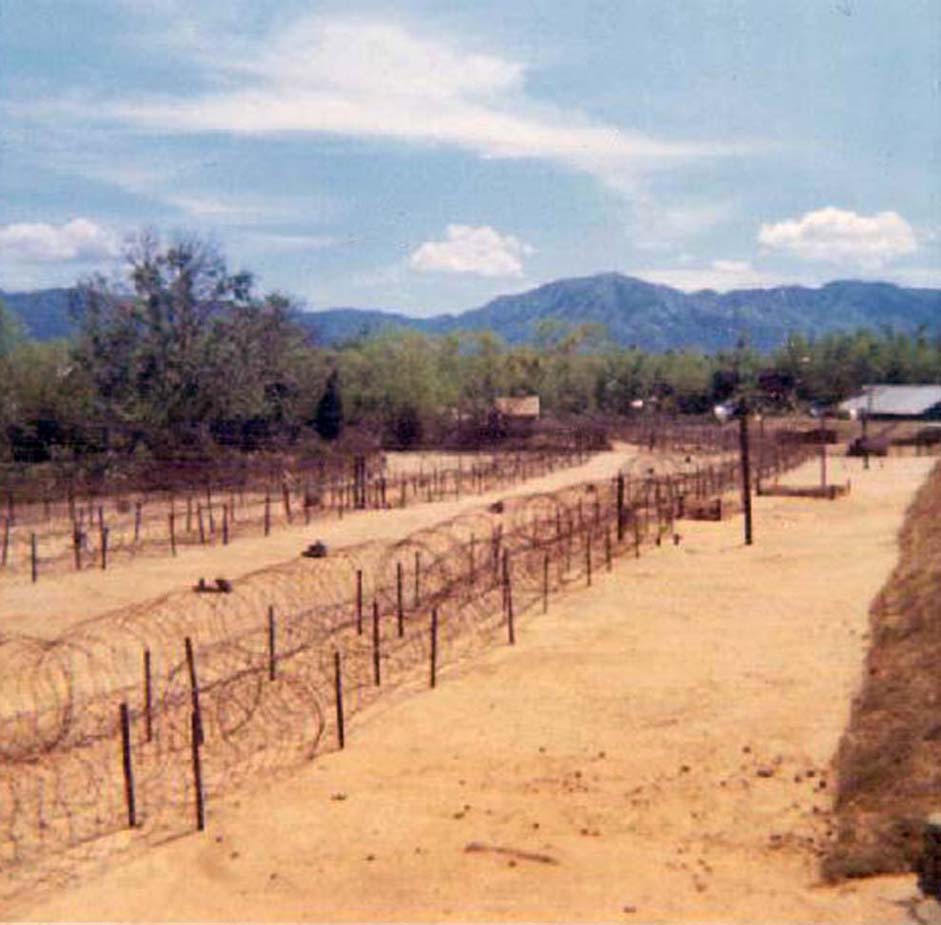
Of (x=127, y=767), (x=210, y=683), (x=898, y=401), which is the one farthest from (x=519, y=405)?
(x=127, y=767)

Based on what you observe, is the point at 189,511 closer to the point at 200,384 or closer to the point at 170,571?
the point at 170,571

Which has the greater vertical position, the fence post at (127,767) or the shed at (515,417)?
the shed at (515,417)

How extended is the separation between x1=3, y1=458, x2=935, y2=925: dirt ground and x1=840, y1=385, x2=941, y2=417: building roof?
7225 centimetres

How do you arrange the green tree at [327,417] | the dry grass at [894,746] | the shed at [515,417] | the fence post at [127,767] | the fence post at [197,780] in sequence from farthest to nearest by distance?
the shed at [515,417]
the green tree at [327,417]
the fence post at [197,780]
the fence post at [127,767]
the dry grass at [894,746]

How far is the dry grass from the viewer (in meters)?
11.1

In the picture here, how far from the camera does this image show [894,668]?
58.2ft

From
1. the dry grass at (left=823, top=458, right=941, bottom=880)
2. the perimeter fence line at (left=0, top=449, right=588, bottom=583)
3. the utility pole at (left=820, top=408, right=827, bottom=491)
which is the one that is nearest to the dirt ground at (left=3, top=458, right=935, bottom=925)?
the dry grass at (left=823, top=458, right=941, bottom=880)

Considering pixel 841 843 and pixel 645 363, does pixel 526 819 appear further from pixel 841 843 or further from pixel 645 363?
pixel 645 363

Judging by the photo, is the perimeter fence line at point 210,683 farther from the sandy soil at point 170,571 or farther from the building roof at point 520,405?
the building roof at point 520,405

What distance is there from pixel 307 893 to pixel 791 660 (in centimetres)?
1128

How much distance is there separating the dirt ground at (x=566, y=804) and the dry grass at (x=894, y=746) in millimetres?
335

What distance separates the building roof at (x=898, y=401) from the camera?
89938mm

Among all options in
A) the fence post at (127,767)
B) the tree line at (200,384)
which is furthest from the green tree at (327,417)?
the fence post at (127,767)

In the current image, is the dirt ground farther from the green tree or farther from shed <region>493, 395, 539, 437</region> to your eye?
shed <region>493, 395, 539, 437</region>
